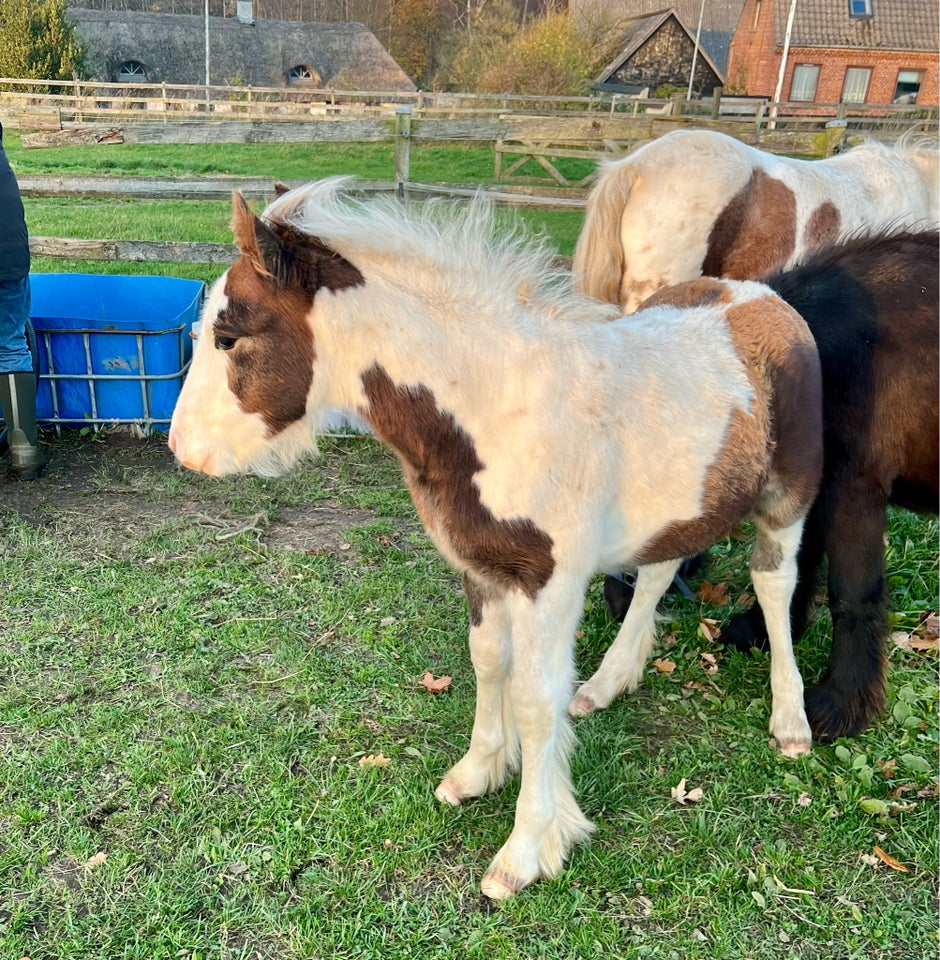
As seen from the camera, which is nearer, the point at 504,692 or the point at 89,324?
the point at 504,692

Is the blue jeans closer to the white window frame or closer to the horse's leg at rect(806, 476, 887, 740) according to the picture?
the horse's leg at rect(806, 476, 887, 740)

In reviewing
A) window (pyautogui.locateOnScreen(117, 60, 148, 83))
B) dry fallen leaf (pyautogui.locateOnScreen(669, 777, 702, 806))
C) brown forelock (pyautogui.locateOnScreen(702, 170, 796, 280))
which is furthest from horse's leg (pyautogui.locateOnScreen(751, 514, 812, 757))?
window (pyautogui.locateOnScreen(117, 60, 148, 83))

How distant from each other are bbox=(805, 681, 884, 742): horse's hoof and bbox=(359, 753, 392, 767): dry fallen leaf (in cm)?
155

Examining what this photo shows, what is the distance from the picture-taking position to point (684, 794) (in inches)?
104

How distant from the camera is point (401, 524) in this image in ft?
14.2

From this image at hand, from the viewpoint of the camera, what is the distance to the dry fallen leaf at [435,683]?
3.08 metres

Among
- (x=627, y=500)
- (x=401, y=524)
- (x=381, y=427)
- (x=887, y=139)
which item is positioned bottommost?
(x=401, y=524)

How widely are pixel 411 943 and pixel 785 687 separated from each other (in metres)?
1.58

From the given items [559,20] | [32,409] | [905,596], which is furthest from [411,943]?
[559,20]

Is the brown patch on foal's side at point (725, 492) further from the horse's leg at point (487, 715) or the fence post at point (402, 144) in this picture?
the fence post at point (402, 144)

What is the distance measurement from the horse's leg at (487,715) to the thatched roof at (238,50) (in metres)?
33.8

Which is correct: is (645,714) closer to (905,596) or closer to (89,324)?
(905,596)

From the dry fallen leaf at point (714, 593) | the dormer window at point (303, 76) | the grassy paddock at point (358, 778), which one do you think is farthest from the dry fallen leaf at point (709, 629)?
the dormer window at point (303, 76)

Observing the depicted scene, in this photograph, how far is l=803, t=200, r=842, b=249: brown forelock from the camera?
460 centimetres
